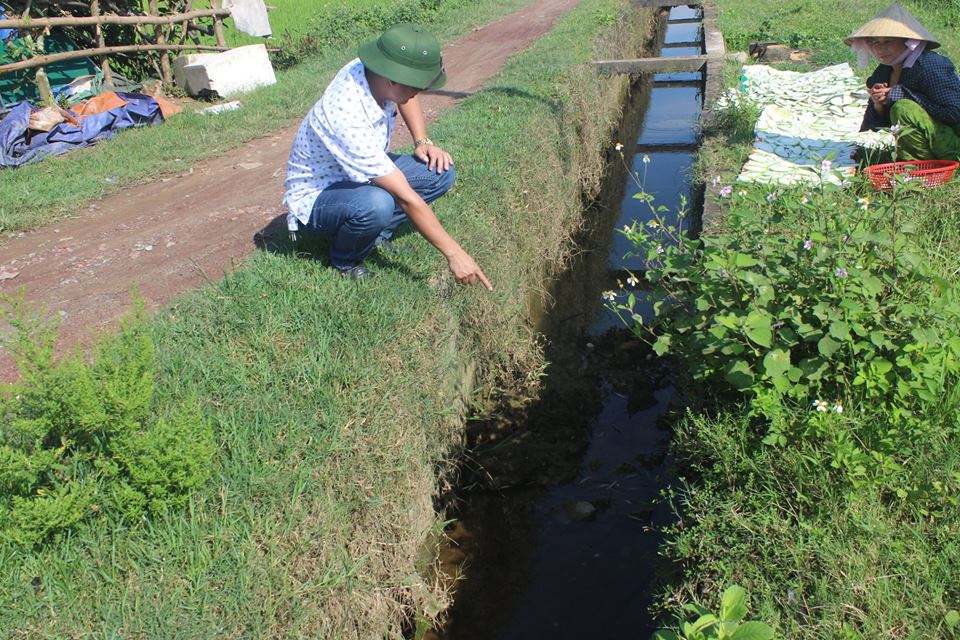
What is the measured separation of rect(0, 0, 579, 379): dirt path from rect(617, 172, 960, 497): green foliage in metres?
2.48

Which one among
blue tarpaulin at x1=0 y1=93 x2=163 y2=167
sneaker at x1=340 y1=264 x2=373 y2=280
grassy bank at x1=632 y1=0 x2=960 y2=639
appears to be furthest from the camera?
blue tarpaulin at x1=0 y1=93 x2=163 y2=167

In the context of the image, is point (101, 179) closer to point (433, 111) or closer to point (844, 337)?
point (433, 111)

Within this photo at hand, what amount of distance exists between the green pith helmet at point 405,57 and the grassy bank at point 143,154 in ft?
10.6

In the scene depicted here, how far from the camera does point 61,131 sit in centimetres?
675

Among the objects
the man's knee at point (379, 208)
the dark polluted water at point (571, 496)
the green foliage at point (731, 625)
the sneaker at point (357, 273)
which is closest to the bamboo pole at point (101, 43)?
the dark polluted water at point (571, 496)

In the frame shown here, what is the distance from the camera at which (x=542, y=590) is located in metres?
3.20

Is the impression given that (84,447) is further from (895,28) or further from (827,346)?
(895,28)

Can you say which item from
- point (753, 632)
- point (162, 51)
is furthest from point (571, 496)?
point (162, 51)

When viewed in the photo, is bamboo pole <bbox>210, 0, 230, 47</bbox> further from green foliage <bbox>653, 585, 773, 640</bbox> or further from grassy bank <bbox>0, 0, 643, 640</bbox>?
green foliage <bbox>653, 585, 773, 640</bbox>

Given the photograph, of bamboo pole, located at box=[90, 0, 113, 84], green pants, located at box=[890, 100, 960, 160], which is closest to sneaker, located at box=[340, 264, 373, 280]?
green pants, located at box=[890, 100, 960, 160]

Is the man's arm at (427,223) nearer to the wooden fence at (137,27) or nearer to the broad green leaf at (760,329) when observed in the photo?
the broad green leaf at (760,329)

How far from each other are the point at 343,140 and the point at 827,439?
213cm

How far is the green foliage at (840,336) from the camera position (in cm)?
250

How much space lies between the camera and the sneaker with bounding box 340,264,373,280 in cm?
338
